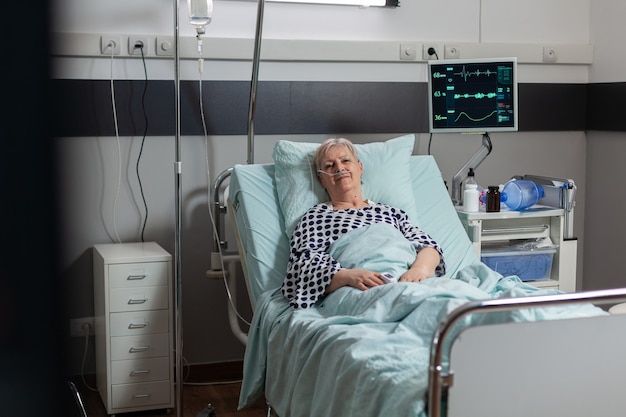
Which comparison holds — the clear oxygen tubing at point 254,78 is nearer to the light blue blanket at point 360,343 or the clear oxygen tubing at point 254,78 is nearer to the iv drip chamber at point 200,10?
the iv drip chamber at point 200,10

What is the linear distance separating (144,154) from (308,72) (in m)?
0.86

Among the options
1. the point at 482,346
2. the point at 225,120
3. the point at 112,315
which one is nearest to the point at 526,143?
the point at 225,120

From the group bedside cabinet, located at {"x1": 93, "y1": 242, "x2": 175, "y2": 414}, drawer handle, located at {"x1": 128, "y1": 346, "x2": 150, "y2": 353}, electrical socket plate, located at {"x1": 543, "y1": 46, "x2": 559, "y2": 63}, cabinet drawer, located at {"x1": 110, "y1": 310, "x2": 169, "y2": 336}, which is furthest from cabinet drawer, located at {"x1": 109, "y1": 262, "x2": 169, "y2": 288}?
electrical socket plate, located at {"x1": 543, "y1": 46, "x2": 559, "y2": 63}

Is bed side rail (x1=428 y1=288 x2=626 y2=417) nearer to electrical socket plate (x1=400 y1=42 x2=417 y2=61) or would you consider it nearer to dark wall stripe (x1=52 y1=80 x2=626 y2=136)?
dark wall stripe (x1=52 y1=80 x2=626 y2=136)

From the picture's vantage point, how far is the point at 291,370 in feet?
8.36

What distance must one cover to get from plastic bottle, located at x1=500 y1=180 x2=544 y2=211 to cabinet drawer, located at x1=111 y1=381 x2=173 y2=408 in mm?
1643

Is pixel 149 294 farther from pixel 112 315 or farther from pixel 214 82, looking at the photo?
pixel 214 82

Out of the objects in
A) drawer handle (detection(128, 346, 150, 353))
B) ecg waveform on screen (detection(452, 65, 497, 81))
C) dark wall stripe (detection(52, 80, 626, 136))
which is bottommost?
drawer handle (detection(128, 346, 150, 353))

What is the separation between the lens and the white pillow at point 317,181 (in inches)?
124

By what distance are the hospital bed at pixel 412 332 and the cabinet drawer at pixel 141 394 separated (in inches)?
20.7

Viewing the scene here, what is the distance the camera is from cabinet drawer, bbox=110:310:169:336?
319 cm

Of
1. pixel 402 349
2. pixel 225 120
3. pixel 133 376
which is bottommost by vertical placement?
pixel 133 376

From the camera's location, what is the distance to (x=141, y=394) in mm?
3252

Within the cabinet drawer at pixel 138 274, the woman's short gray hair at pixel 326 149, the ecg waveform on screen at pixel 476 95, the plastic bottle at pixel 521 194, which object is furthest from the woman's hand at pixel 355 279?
the ecg waveform on screen at pixel 476 95
